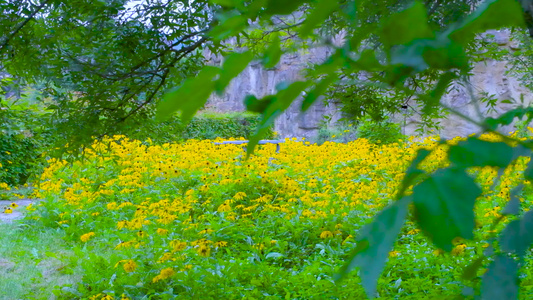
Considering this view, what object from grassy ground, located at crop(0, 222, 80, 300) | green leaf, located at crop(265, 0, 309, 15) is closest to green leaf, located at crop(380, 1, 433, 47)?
green leaf, located at crop(265, 0, 309, 15)

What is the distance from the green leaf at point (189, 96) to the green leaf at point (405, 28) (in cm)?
12

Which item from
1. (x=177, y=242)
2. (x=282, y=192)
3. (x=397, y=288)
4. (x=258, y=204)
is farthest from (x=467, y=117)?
(x=282, y=192)

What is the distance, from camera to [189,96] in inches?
13.4

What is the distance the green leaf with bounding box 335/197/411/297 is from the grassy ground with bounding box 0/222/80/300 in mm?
3789

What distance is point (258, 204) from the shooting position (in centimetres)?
552

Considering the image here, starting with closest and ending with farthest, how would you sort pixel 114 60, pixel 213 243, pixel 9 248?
pixel 114 60 → pixel 213 243 → pixel 9 248

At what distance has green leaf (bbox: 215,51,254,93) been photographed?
342mm

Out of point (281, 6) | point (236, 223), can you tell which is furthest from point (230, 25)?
point (236, 223)

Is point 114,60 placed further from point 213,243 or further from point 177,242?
point 213,243

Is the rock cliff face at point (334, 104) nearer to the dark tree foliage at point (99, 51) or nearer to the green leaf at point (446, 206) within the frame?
the dark tree foliage at point (99, 51)

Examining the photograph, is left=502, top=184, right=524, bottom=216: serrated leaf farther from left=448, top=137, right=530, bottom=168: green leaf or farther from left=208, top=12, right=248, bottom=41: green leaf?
left=208, top=12, right=248, bottom=41: green leaf

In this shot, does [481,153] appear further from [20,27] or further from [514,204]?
[20,27]

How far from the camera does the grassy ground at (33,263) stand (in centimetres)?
391

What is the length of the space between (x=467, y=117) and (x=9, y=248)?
5.47 meters
